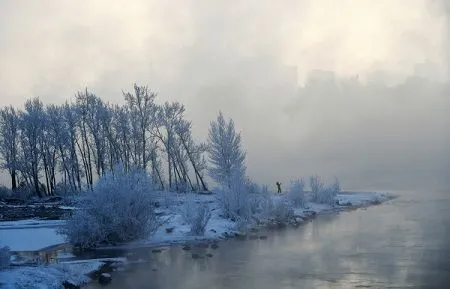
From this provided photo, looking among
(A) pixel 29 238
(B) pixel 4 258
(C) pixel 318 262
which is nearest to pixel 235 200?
(A) pixel 29 238

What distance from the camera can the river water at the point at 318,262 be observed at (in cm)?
1814

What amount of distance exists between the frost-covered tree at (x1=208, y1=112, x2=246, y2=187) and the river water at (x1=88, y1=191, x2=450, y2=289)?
85.0ft

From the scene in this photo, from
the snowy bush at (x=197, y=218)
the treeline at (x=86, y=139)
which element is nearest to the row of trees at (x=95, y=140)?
the treeline at (x=86, y=139)

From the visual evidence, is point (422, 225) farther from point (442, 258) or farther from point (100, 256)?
point (100, 256)

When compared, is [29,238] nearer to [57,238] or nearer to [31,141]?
[57,238]

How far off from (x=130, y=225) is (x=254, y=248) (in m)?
6.72

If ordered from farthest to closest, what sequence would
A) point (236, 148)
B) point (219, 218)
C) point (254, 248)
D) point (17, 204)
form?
point (236, 148) < point (17, 204) < point (219, 218) < point (254, 248)

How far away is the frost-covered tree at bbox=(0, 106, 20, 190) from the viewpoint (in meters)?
61.2

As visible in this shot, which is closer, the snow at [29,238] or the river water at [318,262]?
the river water at [318,262]

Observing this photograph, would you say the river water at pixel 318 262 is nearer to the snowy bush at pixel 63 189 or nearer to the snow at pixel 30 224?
the snow at pixel 30 224

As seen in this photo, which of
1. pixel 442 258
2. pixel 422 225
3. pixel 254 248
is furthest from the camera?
pixel 422 225

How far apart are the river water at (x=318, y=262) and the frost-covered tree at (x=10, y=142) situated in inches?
1556

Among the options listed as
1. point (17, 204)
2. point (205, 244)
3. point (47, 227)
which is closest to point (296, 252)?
point (205, 244)

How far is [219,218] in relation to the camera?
36781 mm
